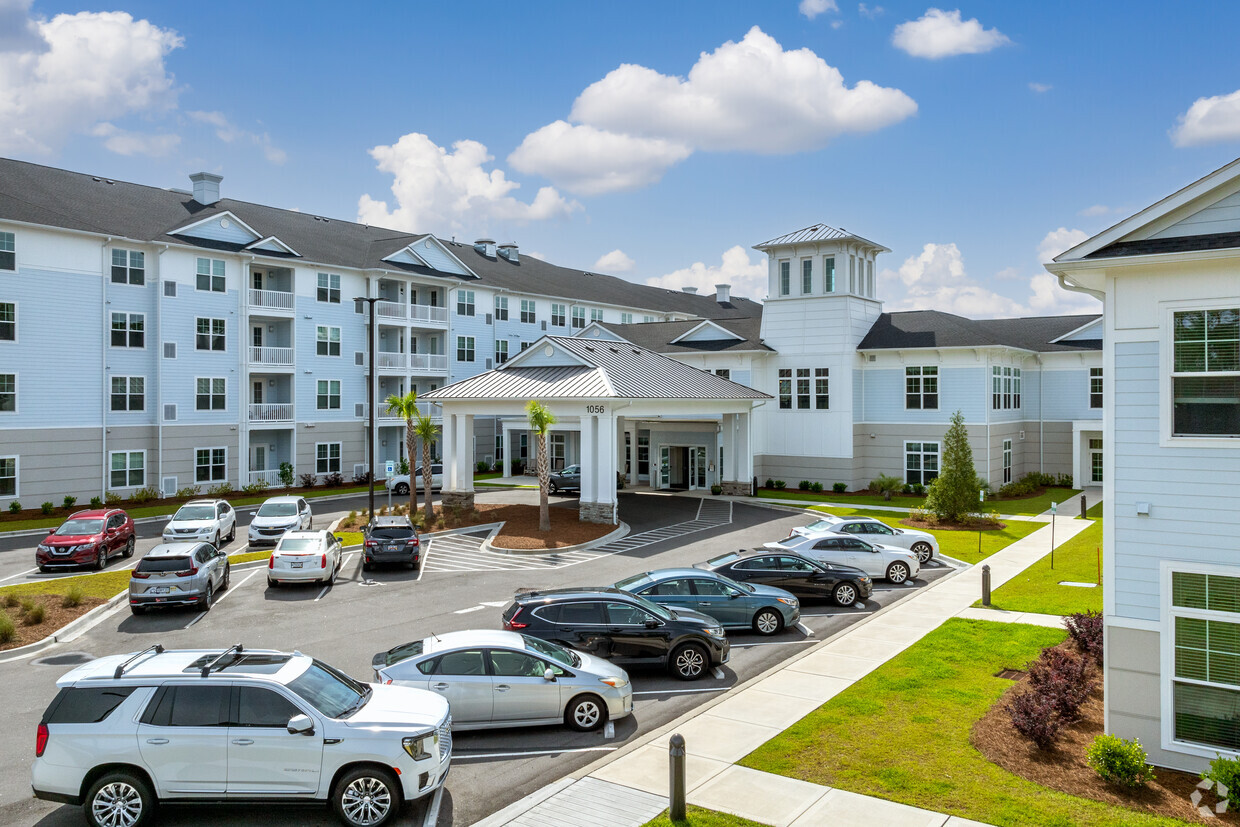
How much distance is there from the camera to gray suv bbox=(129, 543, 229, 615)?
64.7 feet

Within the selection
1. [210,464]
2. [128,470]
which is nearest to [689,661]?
[128,470]

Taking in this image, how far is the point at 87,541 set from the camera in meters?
24.8

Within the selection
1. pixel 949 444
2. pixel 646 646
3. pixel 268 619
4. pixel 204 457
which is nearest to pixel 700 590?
pixel 646 646

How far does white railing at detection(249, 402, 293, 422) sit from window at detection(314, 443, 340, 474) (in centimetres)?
243

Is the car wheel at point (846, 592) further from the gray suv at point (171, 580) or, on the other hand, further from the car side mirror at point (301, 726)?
the gray suv at point (171, 580)

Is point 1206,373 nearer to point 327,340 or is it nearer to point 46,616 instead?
point 46,616

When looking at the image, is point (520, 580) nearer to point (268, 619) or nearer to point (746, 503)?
point (268, 619)

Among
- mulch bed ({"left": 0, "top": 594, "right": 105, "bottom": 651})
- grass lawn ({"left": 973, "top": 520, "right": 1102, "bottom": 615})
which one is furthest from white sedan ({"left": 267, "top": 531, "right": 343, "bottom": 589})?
grass lawn ({"left": 973, "top": 520, "right": 1102, "bottom": 615})

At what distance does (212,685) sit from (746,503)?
32.2 metres

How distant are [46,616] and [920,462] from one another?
3662 centimetres

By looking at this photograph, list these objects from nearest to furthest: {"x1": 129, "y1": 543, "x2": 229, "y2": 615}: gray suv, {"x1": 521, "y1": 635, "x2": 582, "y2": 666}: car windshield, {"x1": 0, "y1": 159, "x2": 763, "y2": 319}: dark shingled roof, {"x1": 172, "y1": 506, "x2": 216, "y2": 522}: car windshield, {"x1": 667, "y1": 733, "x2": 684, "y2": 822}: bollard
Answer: {"x1": 667, "y1": 733, "x2": 684, "y2": 822}: bollard < {"x1": 521, "y1": 635, "x2": 582, "y2": 666}: car windshield < {"x1": 129, "y1": 543, "x2": 229, "y2": 615}: gray suv < {"x1": 172, "y1": 506, "x2": 216, "y2": 522}: car windshield < {"x1": 0, "y1": 159, "x2": 763, "y2": 319}: dark shingled roof

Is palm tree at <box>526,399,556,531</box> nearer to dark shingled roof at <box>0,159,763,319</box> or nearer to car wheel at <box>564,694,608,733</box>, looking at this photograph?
car wheel at <box>564,694,608,733</box>

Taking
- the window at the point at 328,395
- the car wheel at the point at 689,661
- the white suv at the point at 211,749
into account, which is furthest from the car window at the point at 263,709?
the window at the point at 328,395

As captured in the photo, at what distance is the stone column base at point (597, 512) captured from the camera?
1252 inches
